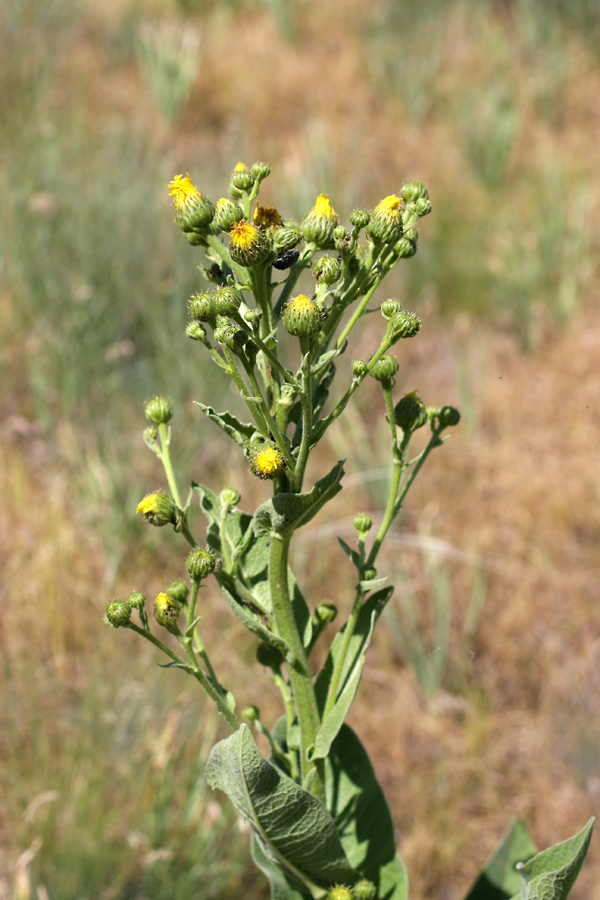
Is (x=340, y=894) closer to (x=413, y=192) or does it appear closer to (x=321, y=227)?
(x=321, y=227)

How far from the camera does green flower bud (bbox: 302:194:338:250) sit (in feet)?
4.55

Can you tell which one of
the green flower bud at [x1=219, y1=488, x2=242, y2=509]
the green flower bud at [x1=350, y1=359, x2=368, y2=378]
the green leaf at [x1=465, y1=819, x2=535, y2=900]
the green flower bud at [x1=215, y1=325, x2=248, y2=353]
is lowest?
the green leaf at [x1=465, y1=819, x2=535, y2=900]

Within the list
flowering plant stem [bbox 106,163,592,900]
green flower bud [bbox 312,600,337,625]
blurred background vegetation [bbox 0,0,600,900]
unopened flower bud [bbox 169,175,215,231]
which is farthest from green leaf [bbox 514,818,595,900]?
blurred background vegetation [bbox 0,0,600,900]

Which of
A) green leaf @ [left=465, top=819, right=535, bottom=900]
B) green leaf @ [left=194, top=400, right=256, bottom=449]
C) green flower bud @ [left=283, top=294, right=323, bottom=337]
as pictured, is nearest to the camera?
green flower bud @ [left=283, top=294, right=323, bottom=337]

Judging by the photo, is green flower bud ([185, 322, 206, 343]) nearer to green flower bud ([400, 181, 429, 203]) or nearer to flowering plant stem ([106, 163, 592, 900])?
flowering plant stem ([106, 163, 592, 900])

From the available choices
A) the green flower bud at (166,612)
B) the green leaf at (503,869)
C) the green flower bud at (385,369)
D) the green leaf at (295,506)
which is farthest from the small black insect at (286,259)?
the green leaf at (503,869)

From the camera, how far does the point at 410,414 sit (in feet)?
4.99

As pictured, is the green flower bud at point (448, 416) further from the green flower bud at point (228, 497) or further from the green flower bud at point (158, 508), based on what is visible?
the green flower bud at point (158, 508)

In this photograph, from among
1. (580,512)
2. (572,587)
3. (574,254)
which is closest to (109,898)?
(572,587)

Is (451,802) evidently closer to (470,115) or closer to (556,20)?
(470,115)

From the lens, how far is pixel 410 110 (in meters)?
8.44

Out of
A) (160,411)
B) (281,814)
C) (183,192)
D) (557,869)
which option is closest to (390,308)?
(183,192)

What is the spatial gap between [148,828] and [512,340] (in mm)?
4328

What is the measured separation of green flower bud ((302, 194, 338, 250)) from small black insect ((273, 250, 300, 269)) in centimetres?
4
